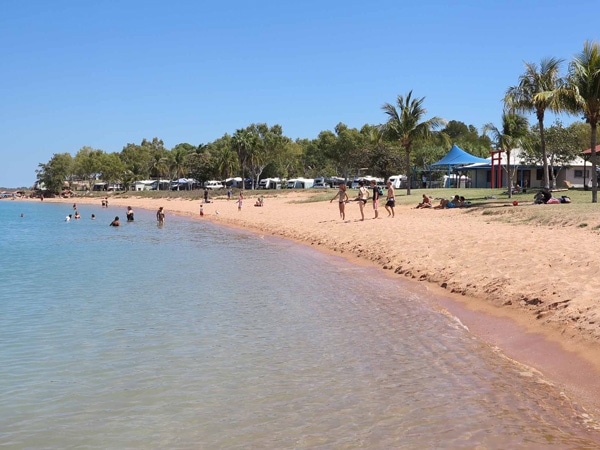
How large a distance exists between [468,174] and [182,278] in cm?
5573

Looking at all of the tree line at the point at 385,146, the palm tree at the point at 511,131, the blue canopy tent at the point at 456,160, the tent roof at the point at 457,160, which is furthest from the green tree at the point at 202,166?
the palm tree at the point at 511,131

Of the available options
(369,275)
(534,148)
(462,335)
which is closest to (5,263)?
(369,275)

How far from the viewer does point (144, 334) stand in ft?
31.2

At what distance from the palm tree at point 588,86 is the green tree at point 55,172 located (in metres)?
112

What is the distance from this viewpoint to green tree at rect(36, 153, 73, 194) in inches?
4756

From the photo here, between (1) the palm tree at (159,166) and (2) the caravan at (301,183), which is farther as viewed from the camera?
(1) the palm tree at (159,166)

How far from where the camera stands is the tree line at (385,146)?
88.0 feet

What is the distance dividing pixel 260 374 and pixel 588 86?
23.7 metres

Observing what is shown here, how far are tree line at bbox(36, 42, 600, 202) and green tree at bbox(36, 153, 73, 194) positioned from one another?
0.68 ft

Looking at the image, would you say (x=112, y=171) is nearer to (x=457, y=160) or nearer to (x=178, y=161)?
(x=178, y=161)

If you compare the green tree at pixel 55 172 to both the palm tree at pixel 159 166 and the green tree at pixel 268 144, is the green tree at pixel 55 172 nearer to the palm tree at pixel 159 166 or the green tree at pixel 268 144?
the palm tree at pixel 159 166

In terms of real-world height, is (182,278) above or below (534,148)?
below

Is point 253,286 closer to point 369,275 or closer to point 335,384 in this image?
point 369,275

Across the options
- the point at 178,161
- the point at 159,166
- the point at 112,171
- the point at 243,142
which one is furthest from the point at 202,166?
the point at 112,171
